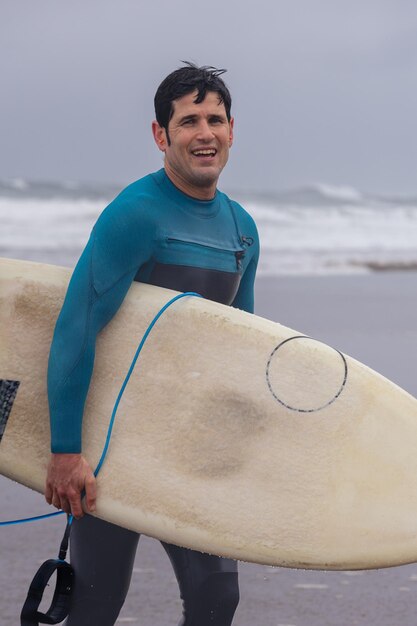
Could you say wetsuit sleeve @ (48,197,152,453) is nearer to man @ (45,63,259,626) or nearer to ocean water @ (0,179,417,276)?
man @ (45,63,259,626)

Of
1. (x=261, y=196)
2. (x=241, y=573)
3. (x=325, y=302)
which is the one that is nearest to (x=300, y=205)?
(x=261, y=196)

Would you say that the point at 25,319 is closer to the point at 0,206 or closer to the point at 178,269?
the point at 178,269

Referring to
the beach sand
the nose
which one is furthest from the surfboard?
the beach sand

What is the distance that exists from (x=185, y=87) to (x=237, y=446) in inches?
30.3

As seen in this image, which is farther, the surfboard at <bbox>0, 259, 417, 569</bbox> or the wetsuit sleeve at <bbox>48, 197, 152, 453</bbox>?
the surfboard at <bbox>0, 259, 417, 569</bbox>

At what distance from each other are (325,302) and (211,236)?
8.63 m

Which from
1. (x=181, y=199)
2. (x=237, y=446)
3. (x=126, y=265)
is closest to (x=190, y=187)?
(x=181, y=199)

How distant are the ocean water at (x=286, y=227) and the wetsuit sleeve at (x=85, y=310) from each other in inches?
471

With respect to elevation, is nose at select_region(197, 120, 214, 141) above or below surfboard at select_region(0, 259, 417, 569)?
above

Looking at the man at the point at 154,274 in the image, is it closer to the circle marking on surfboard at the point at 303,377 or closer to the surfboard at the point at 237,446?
the surfboard at the point at 237,446

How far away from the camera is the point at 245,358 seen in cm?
244

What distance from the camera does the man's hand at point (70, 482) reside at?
229cm

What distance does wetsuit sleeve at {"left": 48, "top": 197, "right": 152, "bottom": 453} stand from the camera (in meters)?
2.23

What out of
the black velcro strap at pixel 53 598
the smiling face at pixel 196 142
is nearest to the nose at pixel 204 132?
the smiling face at pixel 196 142
